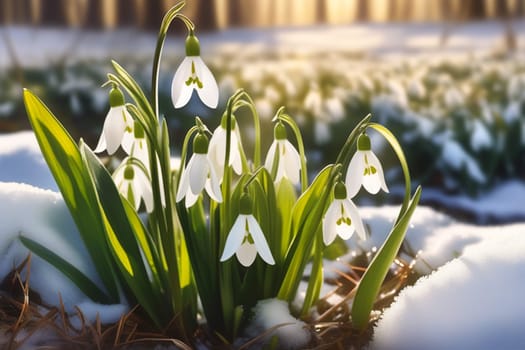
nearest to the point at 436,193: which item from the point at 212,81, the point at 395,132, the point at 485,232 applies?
the point at 395,132

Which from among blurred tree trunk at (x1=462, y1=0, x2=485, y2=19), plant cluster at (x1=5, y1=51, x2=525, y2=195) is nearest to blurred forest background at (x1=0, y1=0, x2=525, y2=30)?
blurred tree trunk at (x1=462, y1=0, x2=485, y2=19)

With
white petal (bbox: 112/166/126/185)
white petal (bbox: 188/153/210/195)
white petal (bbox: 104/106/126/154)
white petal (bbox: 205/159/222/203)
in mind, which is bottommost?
white petal (bbox: 112/166/126/185)

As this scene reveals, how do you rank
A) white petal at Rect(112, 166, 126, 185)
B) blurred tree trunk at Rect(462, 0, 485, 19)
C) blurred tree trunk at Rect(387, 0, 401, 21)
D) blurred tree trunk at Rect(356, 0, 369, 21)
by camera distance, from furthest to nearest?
blurred tree trunk at Rect(462, 0, 485, 19), blurred tree trunk at Rect(387, 0, 401, 21), blurred tree trunk at Rect(356, 0, 369, 21), white petal at Rect(112, 166, 126, 185)

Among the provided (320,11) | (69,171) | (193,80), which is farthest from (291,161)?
(320,11)

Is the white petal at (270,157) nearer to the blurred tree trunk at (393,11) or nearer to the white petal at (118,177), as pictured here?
the white petal at (118,177)

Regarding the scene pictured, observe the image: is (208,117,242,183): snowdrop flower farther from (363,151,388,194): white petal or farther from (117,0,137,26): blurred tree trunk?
(117,0,137,26): blurred tree trunk

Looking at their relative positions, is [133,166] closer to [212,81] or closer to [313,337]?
[212,81]
